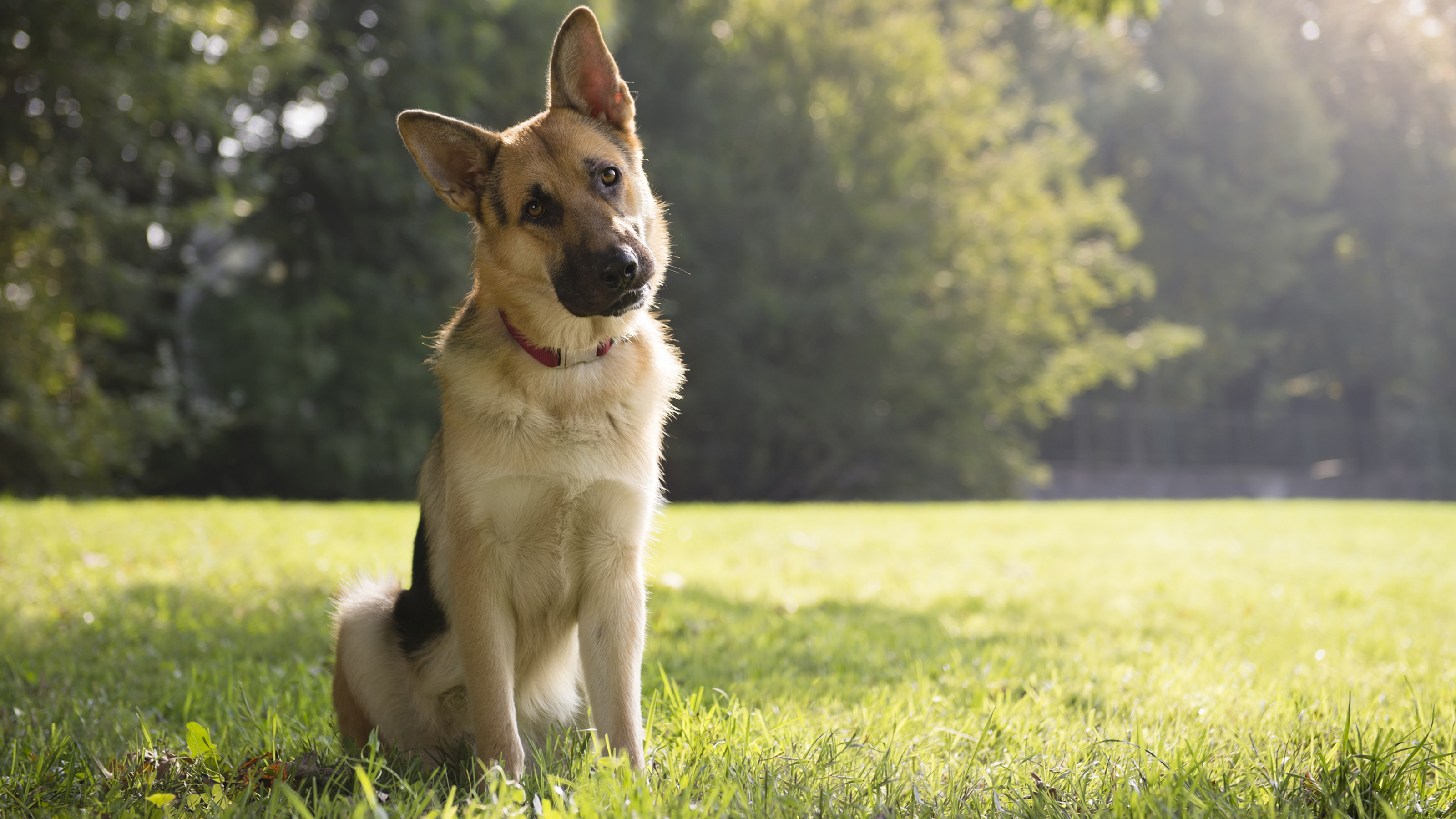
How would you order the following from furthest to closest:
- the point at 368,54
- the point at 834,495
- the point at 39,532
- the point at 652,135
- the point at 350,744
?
the point at 834,495 → the point at 652,135 → the point at 368,54 → the point at 39,532 → the point at 350,744

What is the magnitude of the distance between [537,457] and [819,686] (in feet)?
6.41

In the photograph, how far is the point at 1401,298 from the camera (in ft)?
132

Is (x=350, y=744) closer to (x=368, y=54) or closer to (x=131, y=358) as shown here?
(x=131, y=358)

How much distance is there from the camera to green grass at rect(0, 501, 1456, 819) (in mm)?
2629

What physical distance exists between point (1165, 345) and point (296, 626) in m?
26.3

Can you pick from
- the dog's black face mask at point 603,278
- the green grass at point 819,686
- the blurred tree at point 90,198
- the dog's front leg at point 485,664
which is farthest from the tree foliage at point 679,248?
the dog's front leg at point 485,664

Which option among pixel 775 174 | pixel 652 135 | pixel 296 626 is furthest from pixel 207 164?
pixel 296 626

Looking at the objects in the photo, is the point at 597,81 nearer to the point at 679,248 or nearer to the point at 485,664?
the point at 485,664

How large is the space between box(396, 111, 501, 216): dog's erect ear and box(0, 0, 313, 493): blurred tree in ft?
41.7

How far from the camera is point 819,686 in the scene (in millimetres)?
4258

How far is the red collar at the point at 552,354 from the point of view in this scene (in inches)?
121

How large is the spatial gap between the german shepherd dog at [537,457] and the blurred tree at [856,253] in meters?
18.6

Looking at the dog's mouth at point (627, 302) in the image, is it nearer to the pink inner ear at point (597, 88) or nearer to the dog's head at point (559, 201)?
the dog's head at point (559, 201)

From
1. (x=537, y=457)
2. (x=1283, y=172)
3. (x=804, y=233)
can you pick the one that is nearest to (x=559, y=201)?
(x=537, y=457)
